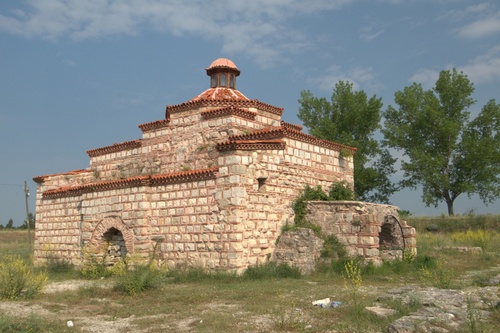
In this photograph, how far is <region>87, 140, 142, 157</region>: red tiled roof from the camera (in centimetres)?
1790

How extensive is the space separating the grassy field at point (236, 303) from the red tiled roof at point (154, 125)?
18.4ft

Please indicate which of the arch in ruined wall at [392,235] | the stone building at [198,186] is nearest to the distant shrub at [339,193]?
the stone building at [198,186]

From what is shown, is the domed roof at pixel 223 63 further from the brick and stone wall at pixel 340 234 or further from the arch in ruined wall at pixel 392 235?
the arch in ruined wall at pixel 392 235

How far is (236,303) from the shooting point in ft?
30.1

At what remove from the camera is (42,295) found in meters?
10.7

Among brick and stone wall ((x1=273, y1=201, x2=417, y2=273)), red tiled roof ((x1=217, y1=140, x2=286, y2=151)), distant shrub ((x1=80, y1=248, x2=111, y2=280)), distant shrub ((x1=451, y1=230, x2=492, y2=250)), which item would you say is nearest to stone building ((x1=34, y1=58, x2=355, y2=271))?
red tiled roof ((x1=217, y1=140, x2=286, y2=151))

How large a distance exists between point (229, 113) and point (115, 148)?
5.68 metres

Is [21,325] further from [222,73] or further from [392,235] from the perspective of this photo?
[222,73]

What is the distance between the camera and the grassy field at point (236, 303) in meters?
7.23

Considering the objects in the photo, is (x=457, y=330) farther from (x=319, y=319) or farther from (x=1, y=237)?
(x=1, y=237)

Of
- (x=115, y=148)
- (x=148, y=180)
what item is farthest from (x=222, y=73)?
(x=148, y=180)

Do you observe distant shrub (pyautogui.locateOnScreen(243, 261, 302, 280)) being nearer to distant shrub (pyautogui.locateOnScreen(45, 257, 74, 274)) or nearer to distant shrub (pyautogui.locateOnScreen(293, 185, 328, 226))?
distant shrub (pyautogui.locateOnScreen(293, 185, 328, 226))

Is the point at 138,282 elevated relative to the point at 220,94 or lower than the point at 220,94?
lower

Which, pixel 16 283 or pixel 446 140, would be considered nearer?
pixel 16 283
